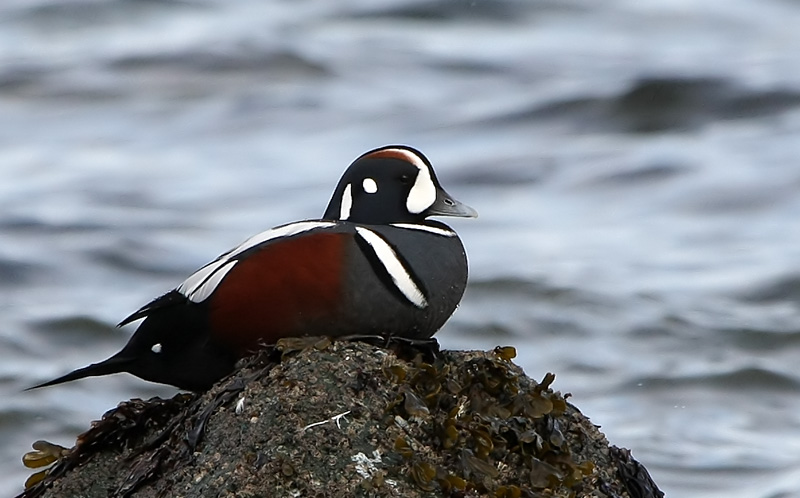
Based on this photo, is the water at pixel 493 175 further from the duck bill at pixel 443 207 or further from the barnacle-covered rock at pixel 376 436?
the barnacle-covered rock at pixel 376 436

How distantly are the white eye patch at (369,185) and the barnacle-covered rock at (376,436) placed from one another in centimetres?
69

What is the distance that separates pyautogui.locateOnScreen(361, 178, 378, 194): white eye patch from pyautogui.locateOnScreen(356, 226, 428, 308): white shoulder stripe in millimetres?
343

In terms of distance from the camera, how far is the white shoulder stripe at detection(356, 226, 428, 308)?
429 centimetres

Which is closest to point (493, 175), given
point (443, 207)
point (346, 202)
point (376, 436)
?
point (443, 207)

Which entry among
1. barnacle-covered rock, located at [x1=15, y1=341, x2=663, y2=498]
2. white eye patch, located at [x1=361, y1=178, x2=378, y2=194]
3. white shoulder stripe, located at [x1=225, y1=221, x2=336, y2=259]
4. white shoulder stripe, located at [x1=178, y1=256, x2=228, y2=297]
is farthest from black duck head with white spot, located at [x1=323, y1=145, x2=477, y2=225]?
barnacle-covered rock, located at [x1=15, y1=341, x2=663, y2=498]

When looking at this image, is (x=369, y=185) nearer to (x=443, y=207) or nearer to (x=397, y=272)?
(x=443, y=207)

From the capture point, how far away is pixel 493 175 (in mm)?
13234

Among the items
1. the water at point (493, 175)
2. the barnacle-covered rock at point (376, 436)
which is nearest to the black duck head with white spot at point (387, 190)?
the barnacle-covered rock at point (376, 436)

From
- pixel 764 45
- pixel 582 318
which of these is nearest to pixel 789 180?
pixel 582 318

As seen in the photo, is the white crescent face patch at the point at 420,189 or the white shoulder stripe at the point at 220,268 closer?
the white shoulder stripe at the point at 220,268

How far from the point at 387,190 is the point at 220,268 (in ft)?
2.08

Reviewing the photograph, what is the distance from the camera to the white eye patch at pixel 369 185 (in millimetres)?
4691

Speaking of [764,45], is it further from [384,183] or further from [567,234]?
[384,183]

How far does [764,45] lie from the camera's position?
16984mm
